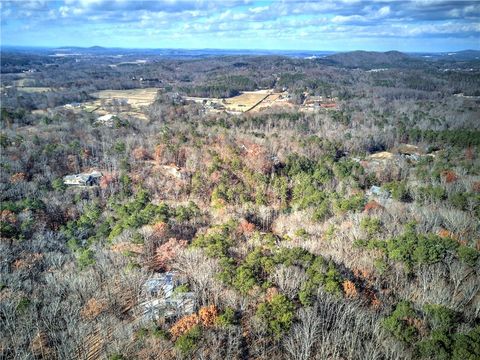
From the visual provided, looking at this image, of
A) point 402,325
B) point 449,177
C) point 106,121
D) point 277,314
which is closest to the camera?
point 402,325

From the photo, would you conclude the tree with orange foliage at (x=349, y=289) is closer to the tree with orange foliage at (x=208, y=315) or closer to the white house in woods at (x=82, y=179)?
the tree with orange foliage at (x=208, y=315)

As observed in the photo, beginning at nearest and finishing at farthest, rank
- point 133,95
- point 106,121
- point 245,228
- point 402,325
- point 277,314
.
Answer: point 402,325, point 277,314, point 245,228, point 106,121, point 133,95

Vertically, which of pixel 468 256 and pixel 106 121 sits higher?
pixel 106 121

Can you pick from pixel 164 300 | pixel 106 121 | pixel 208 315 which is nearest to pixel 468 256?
pixel 208 315

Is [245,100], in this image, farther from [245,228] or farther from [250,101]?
[245,228]

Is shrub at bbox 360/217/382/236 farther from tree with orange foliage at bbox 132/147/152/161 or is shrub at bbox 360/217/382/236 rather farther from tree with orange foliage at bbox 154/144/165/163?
tree with orange foliage at bbox 132/147/152/161
